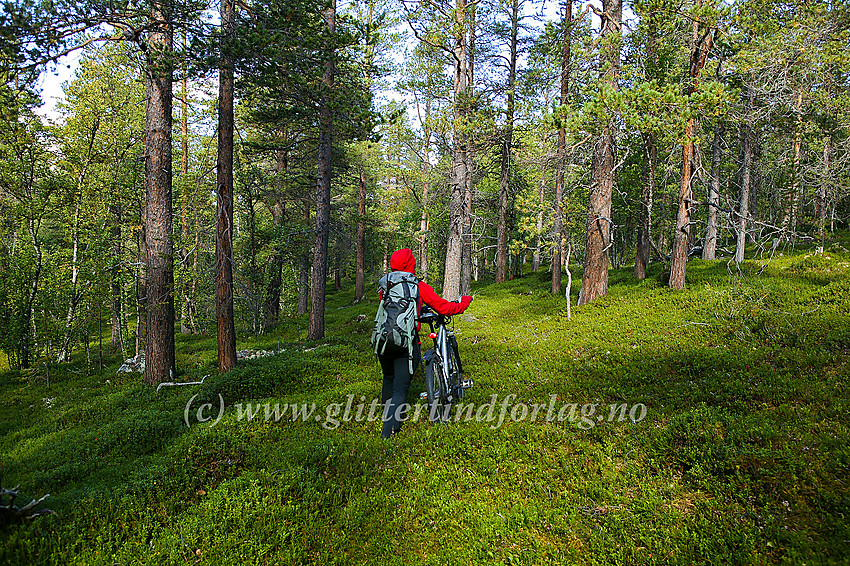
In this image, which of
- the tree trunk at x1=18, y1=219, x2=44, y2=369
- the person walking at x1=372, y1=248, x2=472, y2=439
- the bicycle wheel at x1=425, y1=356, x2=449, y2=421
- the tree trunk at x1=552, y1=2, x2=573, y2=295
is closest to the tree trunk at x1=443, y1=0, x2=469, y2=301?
the tree trunk at x1=552, y1=2, x2=573, y2=295

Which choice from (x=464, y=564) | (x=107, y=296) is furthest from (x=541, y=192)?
(x=464, y=564)

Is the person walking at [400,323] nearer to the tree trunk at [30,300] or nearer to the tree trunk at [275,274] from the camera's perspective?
the tree trunk at [275,274]

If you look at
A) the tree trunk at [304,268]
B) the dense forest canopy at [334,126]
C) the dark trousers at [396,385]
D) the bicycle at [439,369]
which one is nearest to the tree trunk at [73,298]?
the dense forest canopy at [334,126]

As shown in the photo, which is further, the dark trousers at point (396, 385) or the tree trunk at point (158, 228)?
the tree trunk at point (158, 228)

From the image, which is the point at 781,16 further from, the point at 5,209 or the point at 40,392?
the point at 5,209

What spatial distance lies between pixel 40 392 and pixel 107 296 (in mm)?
3408

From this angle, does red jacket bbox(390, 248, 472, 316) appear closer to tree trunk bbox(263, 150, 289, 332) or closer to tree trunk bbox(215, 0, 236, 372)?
tree trunk bbox(215, 0, 236, 372)

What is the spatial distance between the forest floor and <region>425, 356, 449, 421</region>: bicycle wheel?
263 mm

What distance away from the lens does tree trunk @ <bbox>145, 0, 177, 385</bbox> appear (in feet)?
29.4

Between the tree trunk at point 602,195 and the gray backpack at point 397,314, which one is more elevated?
the tree trunk at point 602,195

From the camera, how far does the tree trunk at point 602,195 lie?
10570 millimetres

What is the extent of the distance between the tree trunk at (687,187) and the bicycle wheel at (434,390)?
7988 millimetres

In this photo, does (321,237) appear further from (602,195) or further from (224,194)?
(602,195)

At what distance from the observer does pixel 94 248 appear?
14391mm
